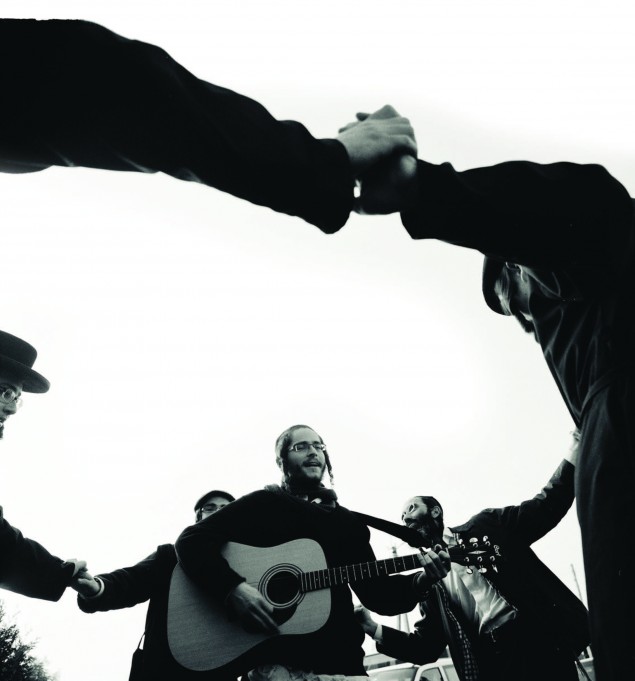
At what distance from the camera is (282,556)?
3.31 metres

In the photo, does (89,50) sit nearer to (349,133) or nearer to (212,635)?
(349,133)

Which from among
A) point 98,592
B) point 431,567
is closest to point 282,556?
point 431,567

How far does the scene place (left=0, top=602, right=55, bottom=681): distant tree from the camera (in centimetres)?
1221

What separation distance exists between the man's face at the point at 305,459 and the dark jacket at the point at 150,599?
100 cm

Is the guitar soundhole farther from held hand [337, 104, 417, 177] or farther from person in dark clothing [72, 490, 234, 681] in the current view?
held hand [337, 104, 417, 177]

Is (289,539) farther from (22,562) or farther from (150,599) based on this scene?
(22,562)

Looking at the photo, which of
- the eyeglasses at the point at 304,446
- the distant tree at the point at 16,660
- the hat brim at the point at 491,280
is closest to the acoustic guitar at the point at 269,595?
the eyeglasses at the point at 304,446

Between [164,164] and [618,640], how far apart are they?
102cm

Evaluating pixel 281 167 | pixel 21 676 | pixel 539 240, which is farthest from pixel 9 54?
pixel 21 676

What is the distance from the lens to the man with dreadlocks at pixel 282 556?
2.89 meters

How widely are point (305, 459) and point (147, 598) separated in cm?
137

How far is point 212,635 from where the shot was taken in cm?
314

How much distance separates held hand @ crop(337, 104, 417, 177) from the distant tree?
1450 centimetres

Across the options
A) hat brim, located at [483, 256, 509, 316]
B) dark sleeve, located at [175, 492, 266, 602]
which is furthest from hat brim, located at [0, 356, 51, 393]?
hat brim, located at [483, 256, 509, 316]
